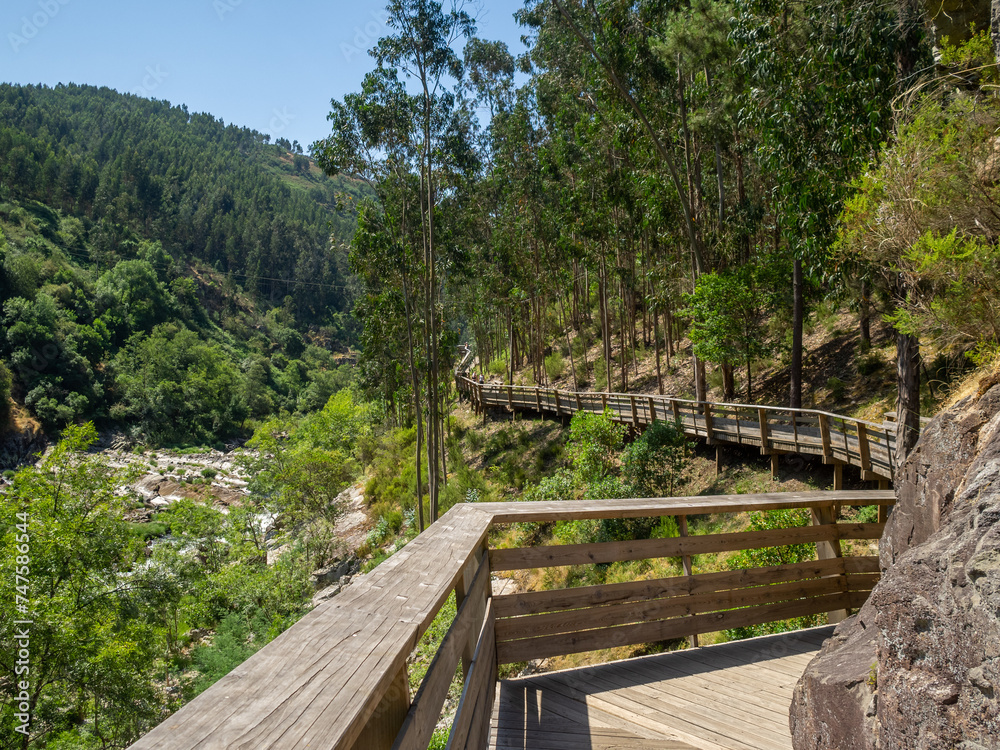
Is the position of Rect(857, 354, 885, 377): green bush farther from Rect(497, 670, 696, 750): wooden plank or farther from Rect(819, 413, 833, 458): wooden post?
Rect(497, 670, 696, 750): wooden plank

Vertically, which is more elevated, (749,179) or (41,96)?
(41,96)

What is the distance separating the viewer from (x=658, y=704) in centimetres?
273

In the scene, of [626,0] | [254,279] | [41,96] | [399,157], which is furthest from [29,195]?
[626,0]

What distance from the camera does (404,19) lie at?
1627cm

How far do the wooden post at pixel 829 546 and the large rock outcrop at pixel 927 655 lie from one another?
4.58 ft

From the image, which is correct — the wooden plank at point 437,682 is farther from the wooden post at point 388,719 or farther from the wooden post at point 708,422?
the wooden post at point 708,422

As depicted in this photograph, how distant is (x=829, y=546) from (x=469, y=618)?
306cm

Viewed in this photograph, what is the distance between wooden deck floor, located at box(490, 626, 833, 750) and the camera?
2.41m

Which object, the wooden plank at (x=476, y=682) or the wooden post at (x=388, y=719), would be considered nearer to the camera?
the wooden post at (x=388, y=719)

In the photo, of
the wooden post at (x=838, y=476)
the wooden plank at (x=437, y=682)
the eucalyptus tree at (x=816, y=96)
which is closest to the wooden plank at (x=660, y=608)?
the wooden plank at (x=437, y=682)

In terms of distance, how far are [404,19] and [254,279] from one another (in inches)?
4193

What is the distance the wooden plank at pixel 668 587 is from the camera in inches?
112

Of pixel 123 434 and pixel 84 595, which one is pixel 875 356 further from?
pixel 123 434

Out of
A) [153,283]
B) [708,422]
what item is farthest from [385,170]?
[153,283]
